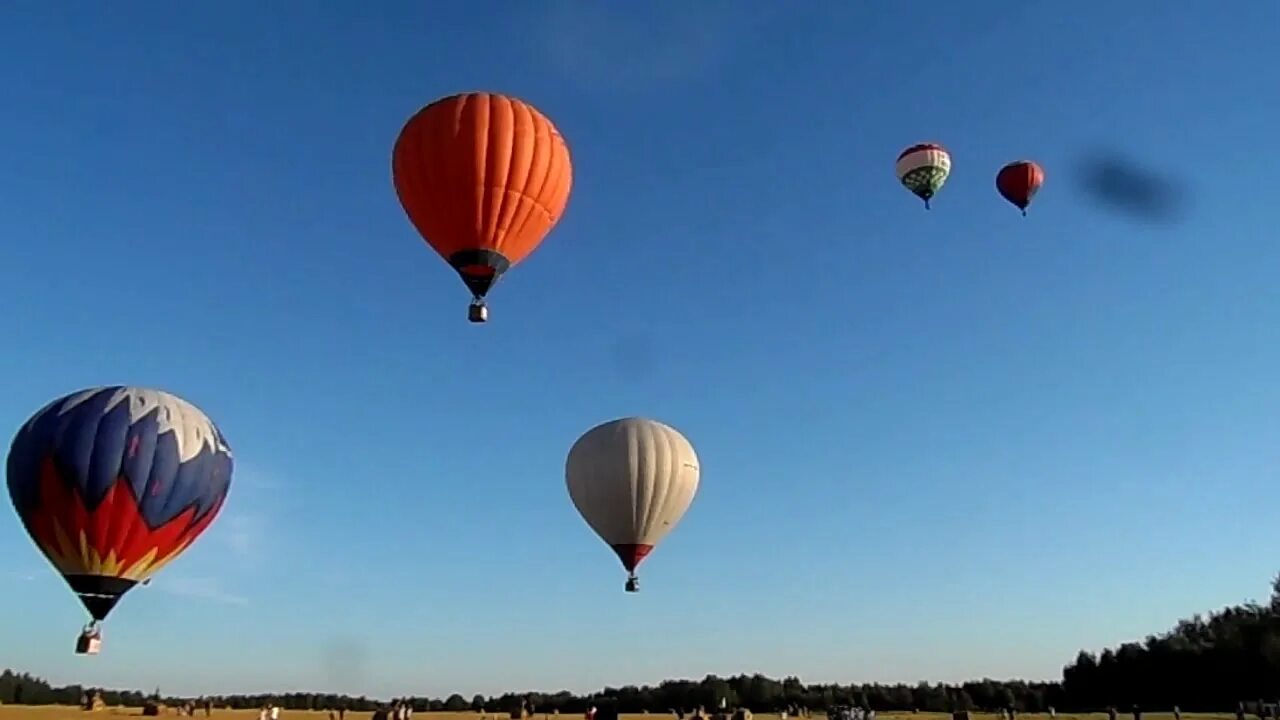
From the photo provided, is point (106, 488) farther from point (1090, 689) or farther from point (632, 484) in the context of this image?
point (1090, 689)

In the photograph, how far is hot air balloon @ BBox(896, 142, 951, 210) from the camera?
32.8 m

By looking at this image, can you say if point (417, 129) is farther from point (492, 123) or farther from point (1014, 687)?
point (1014, 687)

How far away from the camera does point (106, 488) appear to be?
23.4 metres

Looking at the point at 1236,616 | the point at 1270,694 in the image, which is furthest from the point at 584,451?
the point at 1236,616

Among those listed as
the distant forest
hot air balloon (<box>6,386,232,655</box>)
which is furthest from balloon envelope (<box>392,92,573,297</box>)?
the distant forest

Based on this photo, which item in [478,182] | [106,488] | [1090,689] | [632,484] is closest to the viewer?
[478,182]

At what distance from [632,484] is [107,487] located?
11.5m

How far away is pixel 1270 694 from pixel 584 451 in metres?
47.8

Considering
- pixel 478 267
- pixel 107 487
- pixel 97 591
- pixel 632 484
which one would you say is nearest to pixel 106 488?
pixel 107 487

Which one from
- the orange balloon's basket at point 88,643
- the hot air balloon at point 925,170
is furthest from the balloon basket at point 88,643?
the hot air balloon at point 925,170

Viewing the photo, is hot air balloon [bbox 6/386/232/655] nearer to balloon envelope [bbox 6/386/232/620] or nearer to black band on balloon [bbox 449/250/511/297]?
balloon envelope [bbox 6/386/232/620]

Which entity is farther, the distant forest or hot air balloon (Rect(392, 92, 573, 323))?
the distant forest

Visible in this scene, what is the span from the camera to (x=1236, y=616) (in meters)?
83.1

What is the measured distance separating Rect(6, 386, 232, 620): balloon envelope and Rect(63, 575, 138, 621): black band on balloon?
0.8 inches
